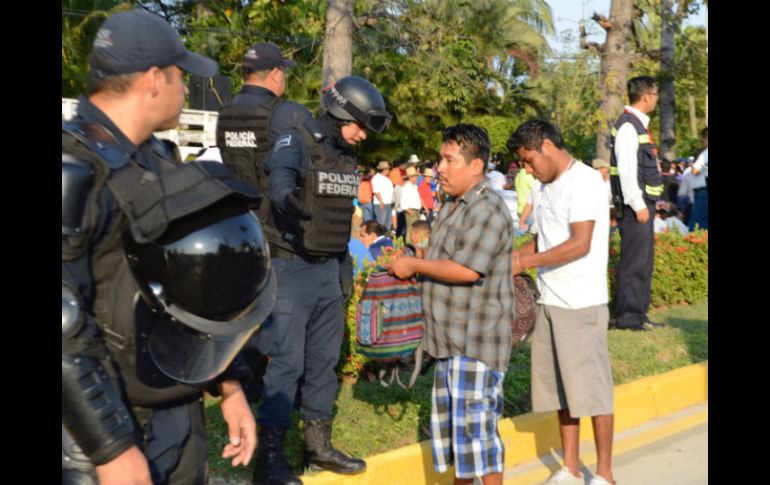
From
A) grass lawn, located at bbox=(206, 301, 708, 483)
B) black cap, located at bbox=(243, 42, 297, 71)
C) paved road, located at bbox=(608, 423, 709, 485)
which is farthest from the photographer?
paved road, located at bbox=(608, 423, 709, 485)

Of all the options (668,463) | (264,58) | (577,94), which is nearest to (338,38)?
(264,58)

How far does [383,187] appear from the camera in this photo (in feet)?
61.1

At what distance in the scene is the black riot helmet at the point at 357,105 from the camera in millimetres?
4578

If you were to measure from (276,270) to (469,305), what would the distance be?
1.00 metres

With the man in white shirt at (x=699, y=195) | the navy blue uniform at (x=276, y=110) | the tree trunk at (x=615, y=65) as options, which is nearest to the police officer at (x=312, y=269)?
the navy blue uniform at (x=276, y=110)

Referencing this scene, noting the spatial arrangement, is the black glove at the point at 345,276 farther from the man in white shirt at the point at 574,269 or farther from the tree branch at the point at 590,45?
the tree branch at the point at 590,45

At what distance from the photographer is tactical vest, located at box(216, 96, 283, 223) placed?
4781 mm

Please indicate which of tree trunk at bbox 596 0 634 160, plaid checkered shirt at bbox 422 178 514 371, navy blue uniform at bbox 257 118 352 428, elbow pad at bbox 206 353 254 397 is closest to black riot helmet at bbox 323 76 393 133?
navy blue uniform at bbox 257 118 352 428

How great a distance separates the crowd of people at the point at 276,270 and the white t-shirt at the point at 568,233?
0.03ft

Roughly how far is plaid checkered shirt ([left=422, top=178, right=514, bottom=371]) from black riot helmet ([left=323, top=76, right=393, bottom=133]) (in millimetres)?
686

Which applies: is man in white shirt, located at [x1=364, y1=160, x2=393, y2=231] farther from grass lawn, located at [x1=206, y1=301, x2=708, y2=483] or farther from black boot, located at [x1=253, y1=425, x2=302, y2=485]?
black boot, located at [x1=253, y1=425, x2=302, y2=485]

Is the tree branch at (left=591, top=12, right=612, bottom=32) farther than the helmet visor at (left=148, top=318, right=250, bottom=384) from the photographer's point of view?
Yes
